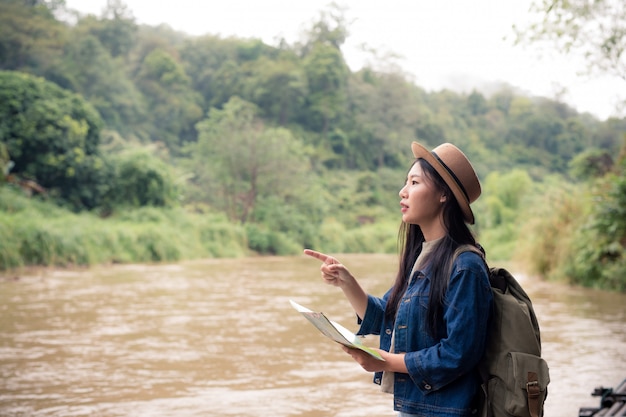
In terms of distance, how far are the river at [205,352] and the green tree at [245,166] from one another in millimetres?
18744

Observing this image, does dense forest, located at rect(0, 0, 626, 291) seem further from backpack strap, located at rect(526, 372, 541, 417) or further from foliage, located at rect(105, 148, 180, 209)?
backpack strap, located at rect(526, 372, 541, 417)

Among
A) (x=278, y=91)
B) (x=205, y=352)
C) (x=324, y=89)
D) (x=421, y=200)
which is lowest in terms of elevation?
(x=205, y=352)

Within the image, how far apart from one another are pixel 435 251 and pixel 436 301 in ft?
0.52

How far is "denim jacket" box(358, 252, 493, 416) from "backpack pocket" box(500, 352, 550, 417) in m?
0.10

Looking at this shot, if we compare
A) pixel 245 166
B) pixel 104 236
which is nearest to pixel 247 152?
pixel 245 166

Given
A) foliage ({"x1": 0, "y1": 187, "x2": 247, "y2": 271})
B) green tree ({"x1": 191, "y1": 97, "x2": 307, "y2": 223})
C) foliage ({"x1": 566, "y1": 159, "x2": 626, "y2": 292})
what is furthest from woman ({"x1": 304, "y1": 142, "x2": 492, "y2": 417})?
green tree ({"x1": 191, "y1": 97, "x2": 307, "y2": 223})

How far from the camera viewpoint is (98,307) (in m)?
10.7

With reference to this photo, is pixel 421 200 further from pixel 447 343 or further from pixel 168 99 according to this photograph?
pixel 168 99

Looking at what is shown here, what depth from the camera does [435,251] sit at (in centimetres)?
217

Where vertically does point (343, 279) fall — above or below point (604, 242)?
above

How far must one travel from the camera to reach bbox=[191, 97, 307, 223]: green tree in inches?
1278

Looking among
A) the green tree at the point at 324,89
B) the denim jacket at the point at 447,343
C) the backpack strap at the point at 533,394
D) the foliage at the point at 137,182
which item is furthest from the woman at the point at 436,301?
the green tree at the point at 324,89

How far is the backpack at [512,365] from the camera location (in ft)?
6.45

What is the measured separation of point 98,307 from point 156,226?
11879 mm
